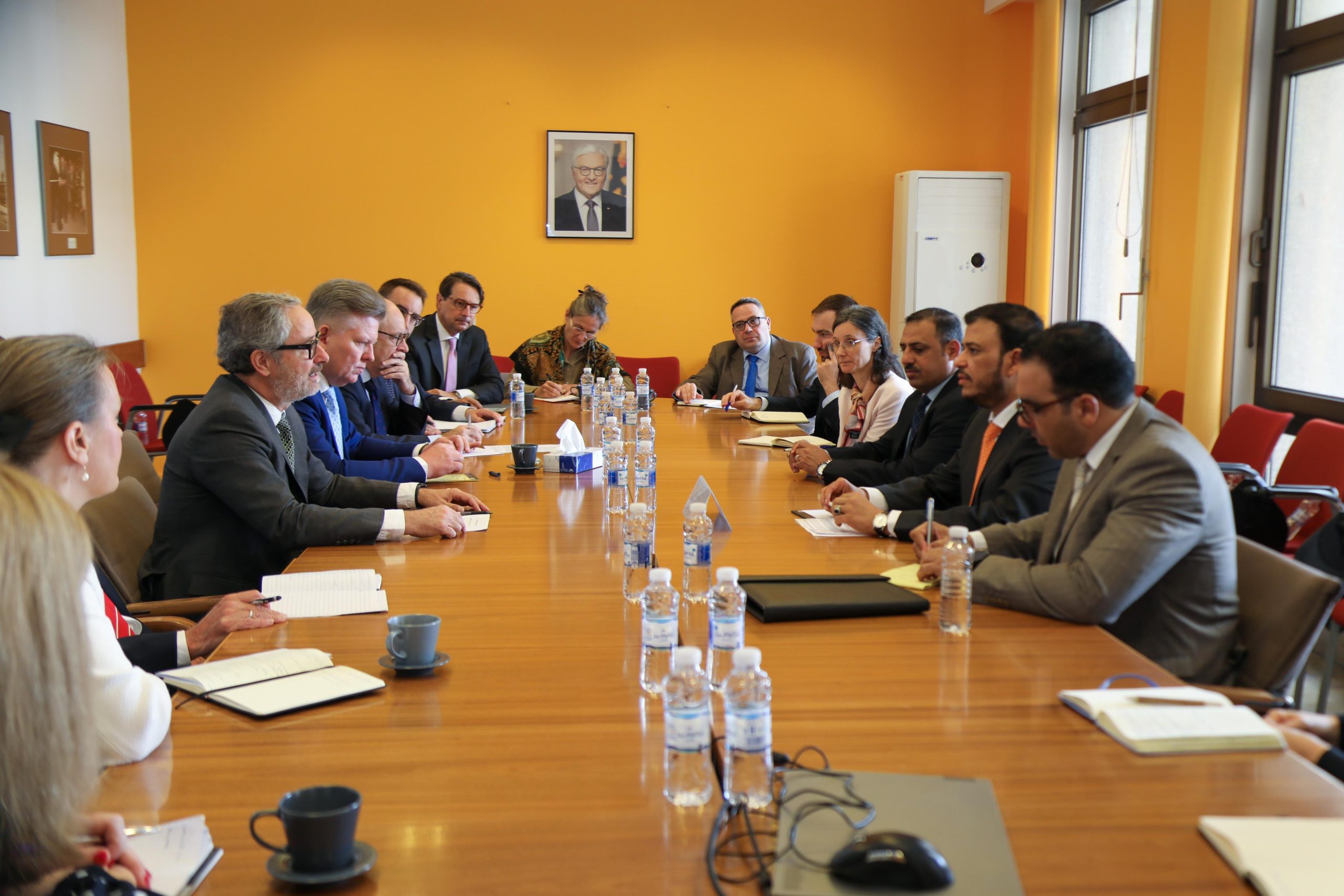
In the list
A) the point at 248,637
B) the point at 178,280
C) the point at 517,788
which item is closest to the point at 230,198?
the point at 178,280

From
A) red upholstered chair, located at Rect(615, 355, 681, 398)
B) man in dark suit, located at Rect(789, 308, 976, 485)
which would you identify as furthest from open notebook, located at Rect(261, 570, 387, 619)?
red upholstered chair, located at Rect(615, 355, 681, 398)

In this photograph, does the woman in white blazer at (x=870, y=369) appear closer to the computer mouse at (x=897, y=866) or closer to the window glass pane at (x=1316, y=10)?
the window glass pane at (x=1316, y=10)

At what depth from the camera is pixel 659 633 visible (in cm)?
195

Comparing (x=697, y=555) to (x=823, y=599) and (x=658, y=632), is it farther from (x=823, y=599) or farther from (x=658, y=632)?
(x=658, y=632)

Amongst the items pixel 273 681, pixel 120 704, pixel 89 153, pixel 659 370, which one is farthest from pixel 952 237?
pixel 120 704

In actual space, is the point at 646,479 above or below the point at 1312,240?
below

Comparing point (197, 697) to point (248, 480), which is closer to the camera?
point (197, 697)

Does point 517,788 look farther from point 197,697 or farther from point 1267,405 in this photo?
point 1267,405

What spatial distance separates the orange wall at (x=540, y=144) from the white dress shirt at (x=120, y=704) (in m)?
6.77

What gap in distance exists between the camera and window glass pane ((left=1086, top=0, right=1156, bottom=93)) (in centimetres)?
661

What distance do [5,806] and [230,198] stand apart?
7613mm

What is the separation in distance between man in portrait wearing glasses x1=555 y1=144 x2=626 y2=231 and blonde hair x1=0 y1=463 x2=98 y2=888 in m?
7.22

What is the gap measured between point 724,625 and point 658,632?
0.12 meters

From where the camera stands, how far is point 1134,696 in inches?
71.7
